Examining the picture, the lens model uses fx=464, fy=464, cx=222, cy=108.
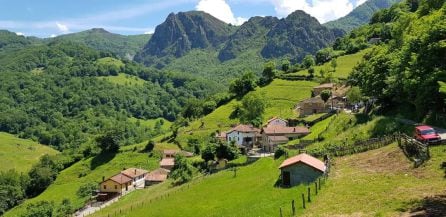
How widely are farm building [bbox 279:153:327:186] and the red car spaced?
9.07 metres

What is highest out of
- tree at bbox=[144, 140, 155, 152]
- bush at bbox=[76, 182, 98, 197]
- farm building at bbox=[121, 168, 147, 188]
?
tree at bbox=[144, 140, 155, 152]

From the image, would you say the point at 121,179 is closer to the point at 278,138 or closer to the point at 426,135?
the point at 278,138

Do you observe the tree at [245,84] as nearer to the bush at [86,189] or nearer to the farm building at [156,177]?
the farm building at [156,177]

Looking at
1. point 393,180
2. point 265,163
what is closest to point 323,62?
point 265,163

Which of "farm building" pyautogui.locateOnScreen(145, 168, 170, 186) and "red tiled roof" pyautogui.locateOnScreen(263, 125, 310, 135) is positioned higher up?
"red tiled roof" pyautogui.locateOnScreen(263, 125, 310, 135)

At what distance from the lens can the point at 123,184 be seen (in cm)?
10512

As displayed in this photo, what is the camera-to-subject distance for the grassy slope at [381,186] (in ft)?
99.7

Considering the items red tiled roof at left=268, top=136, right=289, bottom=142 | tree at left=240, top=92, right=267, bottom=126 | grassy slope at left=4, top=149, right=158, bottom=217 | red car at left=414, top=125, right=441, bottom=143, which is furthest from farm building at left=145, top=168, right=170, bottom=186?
red car at left=414, top=125, right=441, bottom=143

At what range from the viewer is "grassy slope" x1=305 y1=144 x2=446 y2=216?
3038cm

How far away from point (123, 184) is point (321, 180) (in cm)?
7214

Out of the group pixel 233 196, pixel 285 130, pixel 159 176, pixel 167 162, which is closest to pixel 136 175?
pixel 167 162

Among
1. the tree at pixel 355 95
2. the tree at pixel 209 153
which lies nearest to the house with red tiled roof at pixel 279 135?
the tree at pixel 355 95

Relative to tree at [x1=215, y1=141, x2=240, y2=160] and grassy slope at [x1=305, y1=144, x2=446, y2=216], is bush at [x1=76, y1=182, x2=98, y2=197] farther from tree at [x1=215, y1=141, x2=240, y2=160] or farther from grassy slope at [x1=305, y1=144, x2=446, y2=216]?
grassy slope at [x1=305, y1=144, x2=446, y2=216]

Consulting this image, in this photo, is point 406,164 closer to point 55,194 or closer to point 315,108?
point 315,108
